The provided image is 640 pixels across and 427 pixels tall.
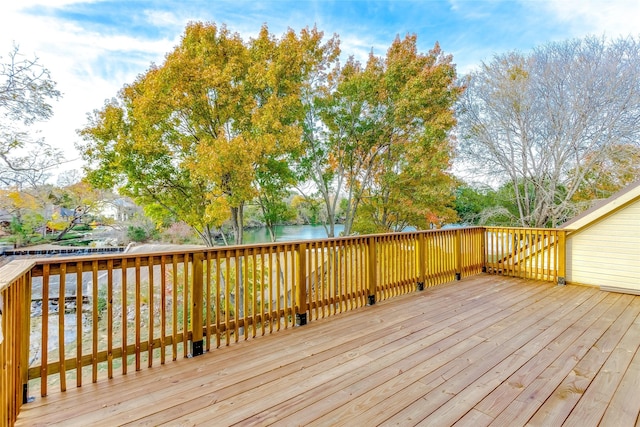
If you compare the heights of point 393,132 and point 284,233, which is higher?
point 393,132

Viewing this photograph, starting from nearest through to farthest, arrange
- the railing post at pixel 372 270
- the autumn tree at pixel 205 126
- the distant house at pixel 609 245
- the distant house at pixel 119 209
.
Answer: the railing post at pixel 372 270 → the distant house at pixel 609 245 → the autumn tree at pixel 205 126 → the distant house at pixel 119 209

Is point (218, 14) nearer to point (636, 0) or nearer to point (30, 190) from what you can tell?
point (30, 190)

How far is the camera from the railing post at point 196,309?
2.72m

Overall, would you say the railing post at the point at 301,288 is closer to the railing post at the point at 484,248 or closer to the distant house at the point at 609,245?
the railing post at the point at 484,248

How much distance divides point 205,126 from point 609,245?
886cm

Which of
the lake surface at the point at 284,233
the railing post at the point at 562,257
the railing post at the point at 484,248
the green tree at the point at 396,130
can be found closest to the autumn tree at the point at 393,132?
the green tree at the point at 396,130

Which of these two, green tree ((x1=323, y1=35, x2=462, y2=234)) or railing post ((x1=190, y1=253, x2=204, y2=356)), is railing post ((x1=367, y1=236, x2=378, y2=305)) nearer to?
railing post ((x1=190, y1=253, x2=204, y2=356))

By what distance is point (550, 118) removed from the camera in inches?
405

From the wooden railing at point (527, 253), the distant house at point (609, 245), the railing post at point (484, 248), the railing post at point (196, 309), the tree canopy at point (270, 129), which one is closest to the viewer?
the railing post at point (196, 309)

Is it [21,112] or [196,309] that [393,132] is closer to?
[196,309]

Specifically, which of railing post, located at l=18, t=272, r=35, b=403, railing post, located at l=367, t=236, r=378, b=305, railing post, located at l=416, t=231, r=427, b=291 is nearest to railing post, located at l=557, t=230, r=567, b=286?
railing post, located at l=416, t=231, r=427, b=291

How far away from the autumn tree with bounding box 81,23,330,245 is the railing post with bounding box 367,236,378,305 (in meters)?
4.11

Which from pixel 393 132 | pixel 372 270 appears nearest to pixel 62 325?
pixel 372 270

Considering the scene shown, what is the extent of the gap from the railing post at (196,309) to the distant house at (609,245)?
606cm
